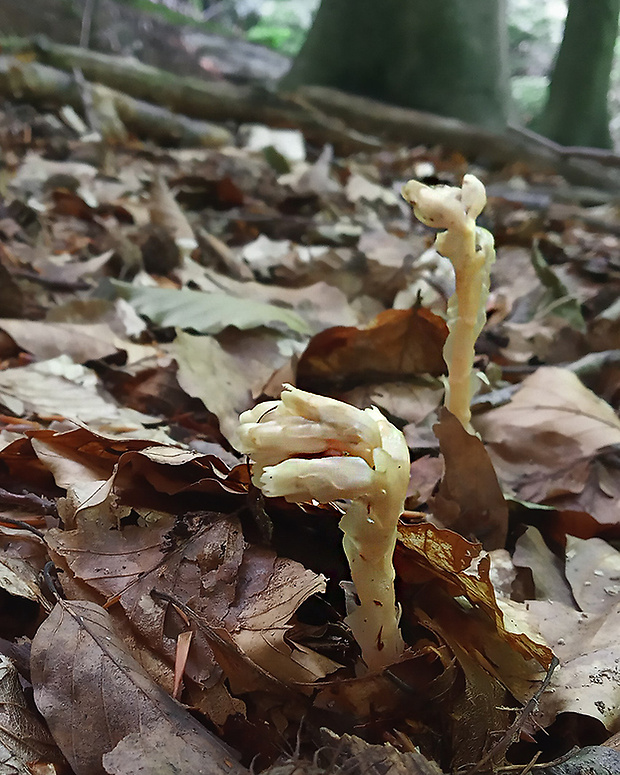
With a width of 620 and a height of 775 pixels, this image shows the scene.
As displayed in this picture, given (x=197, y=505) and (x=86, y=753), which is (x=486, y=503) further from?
(x=86, y=753)

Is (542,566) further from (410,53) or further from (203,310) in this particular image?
(410,53)

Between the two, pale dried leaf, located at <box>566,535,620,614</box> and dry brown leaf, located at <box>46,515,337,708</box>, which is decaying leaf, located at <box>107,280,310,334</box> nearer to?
dry brown leaf, located at <box>46,515,337,708</box>

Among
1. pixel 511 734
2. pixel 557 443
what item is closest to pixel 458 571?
pixel 511 734

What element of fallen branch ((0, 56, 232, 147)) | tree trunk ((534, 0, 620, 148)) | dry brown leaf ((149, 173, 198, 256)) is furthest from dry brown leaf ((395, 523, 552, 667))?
tree trunk ((534, 0, 620, 148))

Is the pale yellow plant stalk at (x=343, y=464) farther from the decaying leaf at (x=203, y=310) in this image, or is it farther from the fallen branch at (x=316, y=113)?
the fallen branch at (x=316, y=113)

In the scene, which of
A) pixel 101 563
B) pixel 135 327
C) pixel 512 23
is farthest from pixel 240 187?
pixel 512 23
